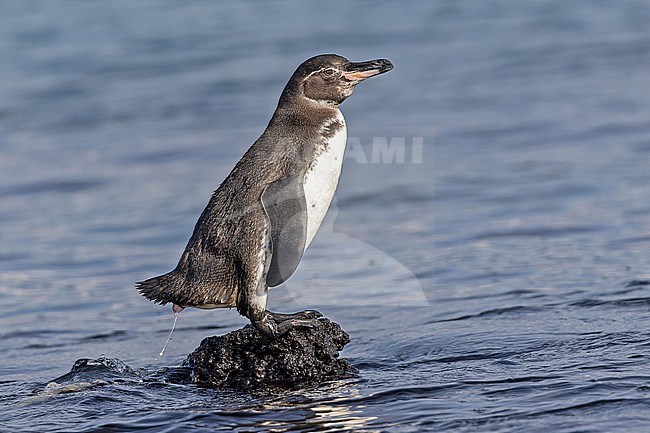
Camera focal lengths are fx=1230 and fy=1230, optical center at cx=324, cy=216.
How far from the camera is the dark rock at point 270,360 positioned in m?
6.46

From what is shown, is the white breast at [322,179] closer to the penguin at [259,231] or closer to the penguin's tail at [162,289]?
the penguin at [259,231]

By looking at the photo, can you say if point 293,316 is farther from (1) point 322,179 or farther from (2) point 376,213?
(2) point 376,213

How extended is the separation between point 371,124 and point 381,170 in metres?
1.73

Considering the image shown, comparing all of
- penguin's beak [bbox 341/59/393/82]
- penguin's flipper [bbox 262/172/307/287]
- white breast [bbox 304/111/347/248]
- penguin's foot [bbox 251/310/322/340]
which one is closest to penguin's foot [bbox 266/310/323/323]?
penguin's foot [bbox 251/310/322/340]

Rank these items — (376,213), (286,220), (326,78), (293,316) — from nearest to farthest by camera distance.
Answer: (286,220) < (293,316) < (326,78) < (376,213)

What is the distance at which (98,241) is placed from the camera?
10461 millimetres

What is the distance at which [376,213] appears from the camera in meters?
11.0

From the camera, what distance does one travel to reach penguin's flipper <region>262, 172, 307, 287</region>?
6422 millimetres

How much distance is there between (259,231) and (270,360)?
682 millimetres

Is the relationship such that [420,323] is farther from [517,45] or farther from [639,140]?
[517,45]

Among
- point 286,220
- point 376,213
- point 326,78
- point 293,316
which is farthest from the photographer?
point 376,213

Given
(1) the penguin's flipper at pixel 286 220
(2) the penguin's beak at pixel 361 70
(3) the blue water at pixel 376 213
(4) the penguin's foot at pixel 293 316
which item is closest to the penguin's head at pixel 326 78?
(2) the penguin's beak at pixel 361 70

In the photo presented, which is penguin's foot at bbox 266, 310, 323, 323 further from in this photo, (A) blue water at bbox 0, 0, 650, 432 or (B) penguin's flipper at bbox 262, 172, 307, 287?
(A) blue water at bbox 0, 0, 650, 432

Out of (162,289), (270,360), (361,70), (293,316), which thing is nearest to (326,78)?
(361,70)
